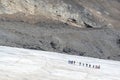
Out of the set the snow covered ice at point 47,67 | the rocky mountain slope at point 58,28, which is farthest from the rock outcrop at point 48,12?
the snow covered ice at point 47,67

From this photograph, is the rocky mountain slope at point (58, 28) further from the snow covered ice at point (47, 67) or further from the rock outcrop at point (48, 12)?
the snow covered ice at point (47, 67)

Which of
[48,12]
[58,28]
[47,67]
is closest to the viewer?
[47,67]

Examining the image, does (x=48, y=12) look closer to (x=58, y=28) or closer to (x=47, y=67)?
(x=58, y=28)

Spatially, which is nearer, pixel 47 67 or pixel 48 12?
pixel 47 67

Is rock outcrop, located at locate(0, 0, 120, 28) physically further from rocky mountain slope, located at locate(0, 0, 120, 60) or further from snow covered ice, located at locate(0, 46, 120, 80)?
snow covered ice, located at locate(0, 46, 120, 80)

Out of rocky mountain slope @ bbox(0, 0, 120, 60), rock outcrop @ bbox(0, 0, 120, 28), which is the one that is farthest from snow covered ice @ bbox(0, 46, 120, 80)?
rock outcrop @ bbox(0, 0, 120, 28)

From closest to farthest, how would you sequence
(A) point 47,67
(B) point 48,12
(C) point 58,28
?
(A) point 47,67 < (C) point 58,28 < (B) point 48,12

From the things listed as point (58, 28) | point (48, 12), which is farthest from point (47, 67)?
point (48, 12)
